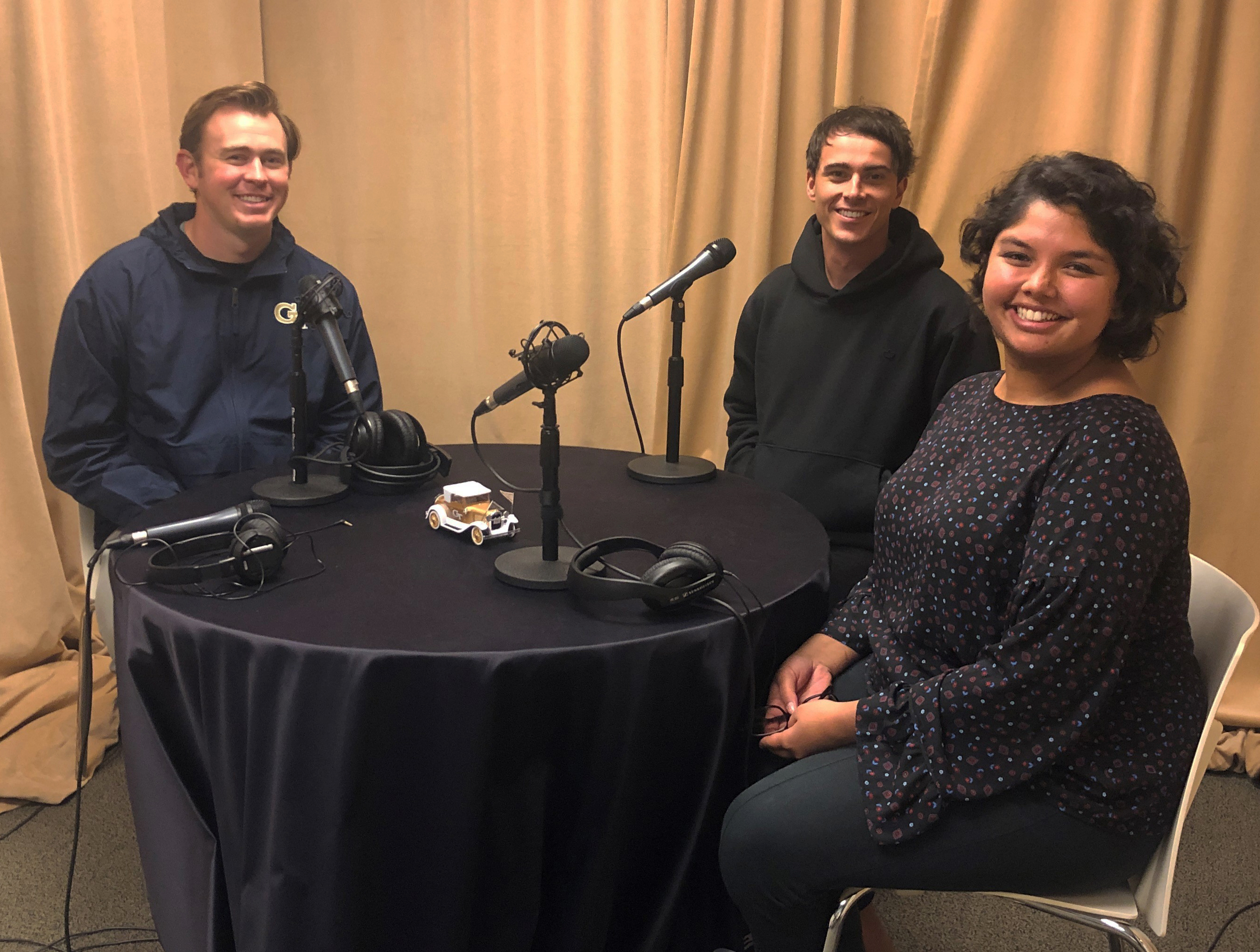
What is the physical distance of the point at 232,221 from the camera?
2051mm

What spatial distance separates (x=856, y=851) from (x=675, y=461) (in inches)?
36.3

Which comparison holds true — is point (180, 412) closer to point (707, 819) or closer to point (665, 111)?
point (707, 819)

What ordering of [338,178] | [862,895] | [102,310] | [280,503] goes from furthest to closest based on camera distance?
1. [338,178]
2. [102,310]
3. [280,503]
4. [862,895]

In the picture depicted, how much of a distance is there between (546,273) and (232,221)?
3.92 ft

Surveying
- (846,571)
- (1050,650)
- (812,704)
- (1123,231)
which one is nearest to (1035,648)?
(1050,650)

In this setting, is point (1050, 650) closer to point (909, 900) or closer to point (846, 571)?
point (846, 571)

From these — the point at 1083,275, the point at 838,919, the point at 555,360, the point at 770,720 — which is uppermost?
the point at 1083,275

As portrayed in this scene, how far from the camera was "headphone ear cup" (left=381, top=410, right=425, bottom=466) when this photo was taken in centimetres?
173

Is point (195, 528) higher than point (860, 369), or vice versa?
point (860, 369)

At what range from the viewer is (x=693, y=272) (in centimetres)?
170

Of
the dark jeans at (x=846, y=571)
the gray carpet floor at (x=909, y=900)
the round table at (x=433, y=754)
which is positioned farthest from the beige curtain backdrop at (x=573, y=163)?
the dark jeans at (x=846, y=571)

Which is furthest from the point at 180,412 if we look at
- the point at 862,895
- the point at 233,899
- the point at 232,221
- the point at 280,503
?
the point at 862,895

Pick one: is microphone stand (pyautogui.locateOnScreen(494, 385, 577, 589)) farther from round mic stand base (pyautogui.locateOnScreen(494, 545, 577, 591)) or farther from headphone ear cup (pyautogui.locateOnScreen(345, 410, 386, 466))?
headphone ear cup (pyautogui.locateOnScreen(345, 410, 386, 466))

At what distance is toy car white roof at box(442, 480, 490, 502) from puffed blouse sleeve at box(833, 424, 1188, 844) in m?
0.72
